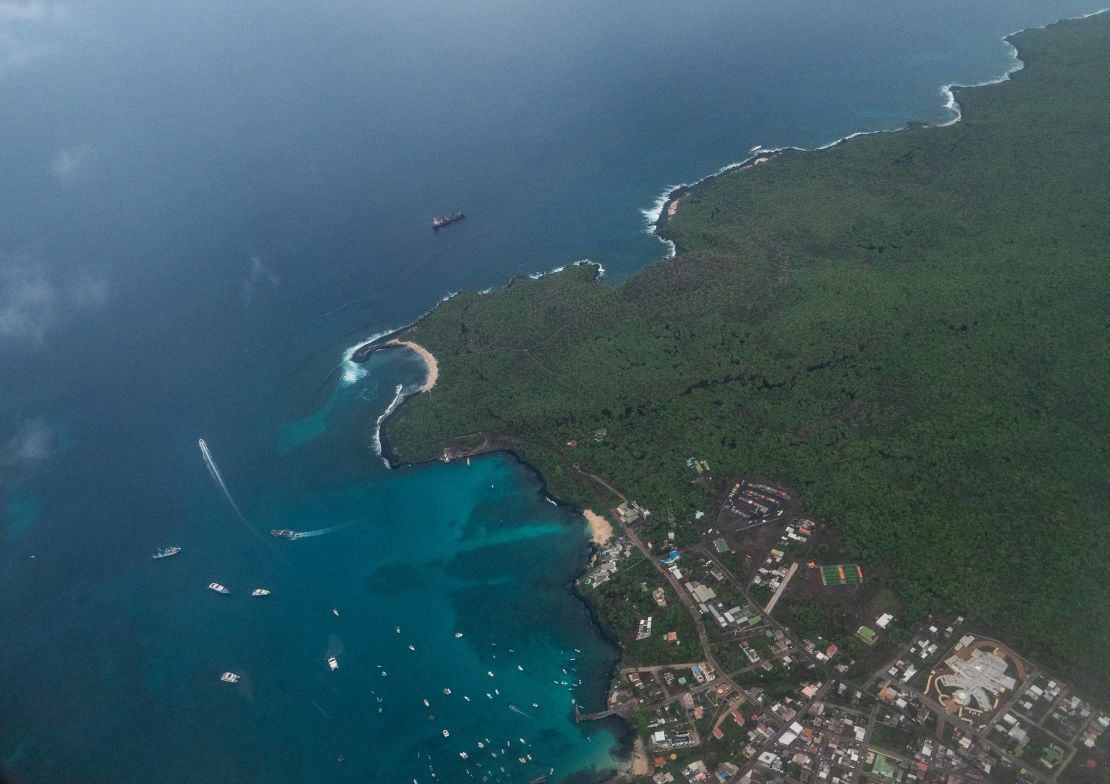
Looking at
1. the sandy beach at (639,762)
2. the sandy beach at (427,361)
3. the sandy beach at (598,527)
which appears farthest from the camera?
the sandy beach at (427,361)

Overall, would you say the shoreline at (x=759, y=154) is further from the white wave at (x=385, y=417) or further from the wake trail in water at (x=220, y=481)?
the wake trail in water at (x=220, y=481)

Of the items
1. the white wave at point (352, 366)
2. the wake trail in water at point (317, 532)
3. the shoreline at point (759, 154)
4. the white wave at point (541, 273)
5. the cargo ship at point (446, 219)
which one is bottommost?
the wake trail in water at point (317, 532)

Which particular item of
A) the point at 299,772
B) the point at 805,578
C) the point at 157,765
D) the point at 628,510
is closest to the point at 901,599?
the point at 805,578

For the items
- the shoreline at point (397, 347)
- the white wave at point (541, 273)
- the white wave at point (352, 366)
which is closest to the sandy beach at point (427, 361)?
the shoreline at point (397, 347)

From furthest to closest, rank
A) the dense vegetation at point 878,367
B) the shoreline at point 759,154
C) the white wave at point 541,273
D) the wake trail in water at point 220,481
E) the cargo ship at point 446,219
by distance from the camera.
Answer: the cargo ship at point 446,219 < the shoreline at point 759,154 < the white wave at point 541,273 < the wake trail in water at point 220,481 < the dense vegetation at point 878,367

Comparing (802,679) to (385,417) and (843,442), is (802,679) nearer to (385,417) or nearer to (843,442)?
(843,442)
